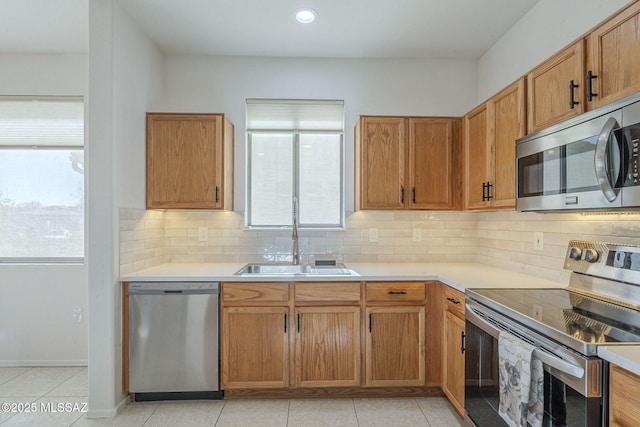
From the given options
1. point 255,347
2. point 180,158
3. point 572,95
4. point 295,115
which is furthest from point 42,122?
point 572,95

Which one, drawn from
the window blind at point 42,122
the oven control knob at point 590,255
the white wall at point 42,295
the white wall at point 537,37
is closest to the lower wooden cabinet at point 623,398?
the oven control knob at point 590,255

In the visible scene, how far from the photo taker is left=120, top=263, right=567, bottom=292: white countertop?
216 cm

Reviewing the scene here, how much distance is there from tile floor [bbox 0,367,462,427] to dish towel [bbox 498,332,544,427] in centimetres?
82

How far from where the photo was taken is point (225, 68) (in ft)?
9.92

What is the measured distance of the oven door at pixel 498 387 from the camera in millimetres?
1151

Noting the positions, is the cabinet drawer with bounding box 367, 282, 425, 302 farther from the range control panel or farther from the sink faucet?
the range control panel

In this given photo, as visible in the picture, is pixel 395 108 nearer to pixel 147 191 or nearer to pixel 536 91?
pixel 536 91

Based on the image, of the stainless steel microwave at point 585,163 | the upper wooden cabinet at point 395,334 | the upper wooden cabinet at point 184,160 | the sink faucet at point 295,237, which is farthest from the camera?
the sink faucet at point 295,237

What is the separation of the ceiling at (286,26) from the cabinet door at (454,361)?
2.06 m

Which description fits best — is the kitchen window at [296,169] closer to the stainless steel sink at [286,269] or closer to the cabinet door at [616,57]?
the stainless steel sink at [286,269]

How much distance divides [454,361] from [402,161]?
1.47 meters

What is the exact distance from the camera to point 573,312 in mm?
1524

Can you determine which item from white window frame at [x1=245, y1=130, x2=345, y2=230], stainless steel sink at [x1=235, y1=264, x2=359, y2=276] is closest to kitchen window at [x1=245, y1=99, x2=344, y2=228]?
white window frame at [x1=245, y1=130, x2=345, y2=230]

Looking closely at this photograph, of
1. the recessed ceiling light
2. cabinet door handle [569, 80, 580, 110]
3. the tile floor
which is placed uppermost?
the recessed ceiling light
